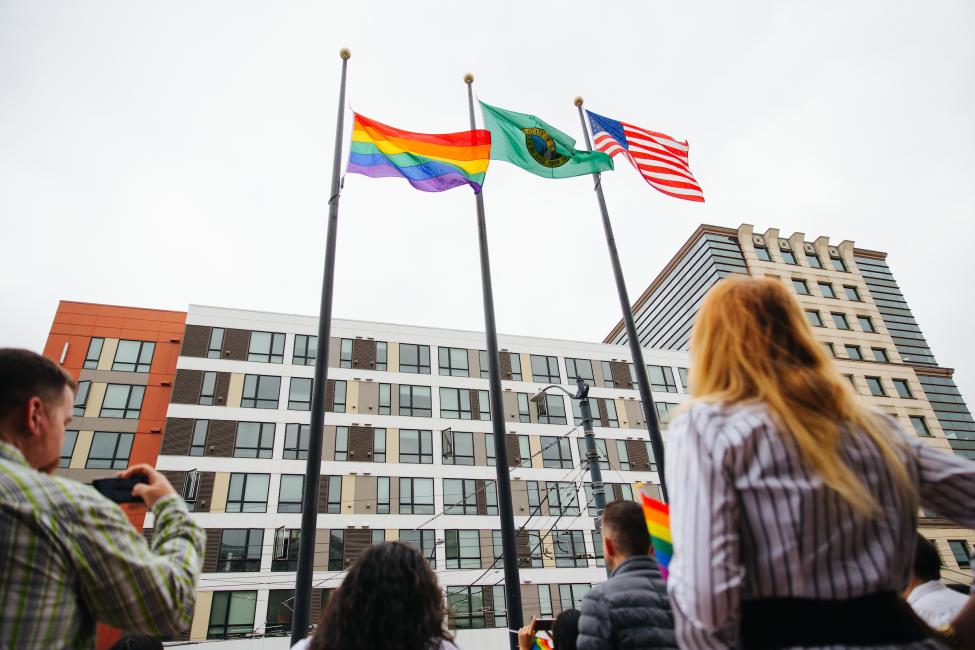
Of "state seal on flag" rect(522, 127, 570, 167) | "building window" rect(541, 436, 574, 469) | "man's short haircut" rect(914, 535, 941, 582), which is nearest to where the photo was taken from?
"man's short haircut" rect(914, 535, 941, 582)

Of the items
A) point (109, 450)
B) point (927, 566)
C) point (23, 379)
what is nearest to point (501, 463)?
point (927, 566)

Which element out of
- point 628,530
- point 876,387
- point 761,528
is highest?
point 876,387

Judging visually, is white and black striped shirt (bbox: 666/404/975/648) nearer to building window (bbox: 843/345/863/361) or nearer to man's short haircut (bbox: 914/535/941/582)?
man's short haircut (bbox: 914/535/941/582)

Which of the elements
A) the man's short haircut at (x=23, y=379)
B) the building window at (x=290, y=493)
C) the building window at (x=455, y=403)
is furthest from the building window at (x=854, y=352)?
the man's short haircut at (x=23, y=379)

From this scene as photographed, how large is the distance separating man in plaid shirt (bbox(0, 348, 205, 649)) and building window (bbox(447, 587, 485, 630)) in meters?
31.5

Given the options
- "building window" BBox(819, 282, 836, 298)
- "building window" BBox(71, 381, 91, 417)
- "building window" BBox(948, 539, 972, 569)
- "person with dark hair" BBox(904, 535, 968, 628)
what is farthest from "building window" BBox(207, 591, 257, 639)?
"building window" BBox(819, 282, 836, 298)

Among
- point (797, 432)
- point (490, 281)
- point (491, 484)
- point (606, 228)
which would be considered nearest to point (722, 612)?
point (797, 432)

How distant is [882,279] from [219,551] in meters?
60.4

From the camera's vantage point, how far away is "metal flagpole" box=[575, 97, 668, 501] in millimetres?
8727

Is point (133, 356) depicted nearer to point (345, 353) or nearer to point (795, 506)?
point (345, 353)

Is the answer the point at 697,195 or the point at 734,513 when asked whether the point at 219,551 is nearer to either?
the point at 697,195

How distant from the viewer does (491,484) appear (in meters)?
35.3

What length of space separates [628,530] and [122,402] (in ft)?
119

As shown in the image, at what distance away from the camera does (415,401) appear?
3703 cm
